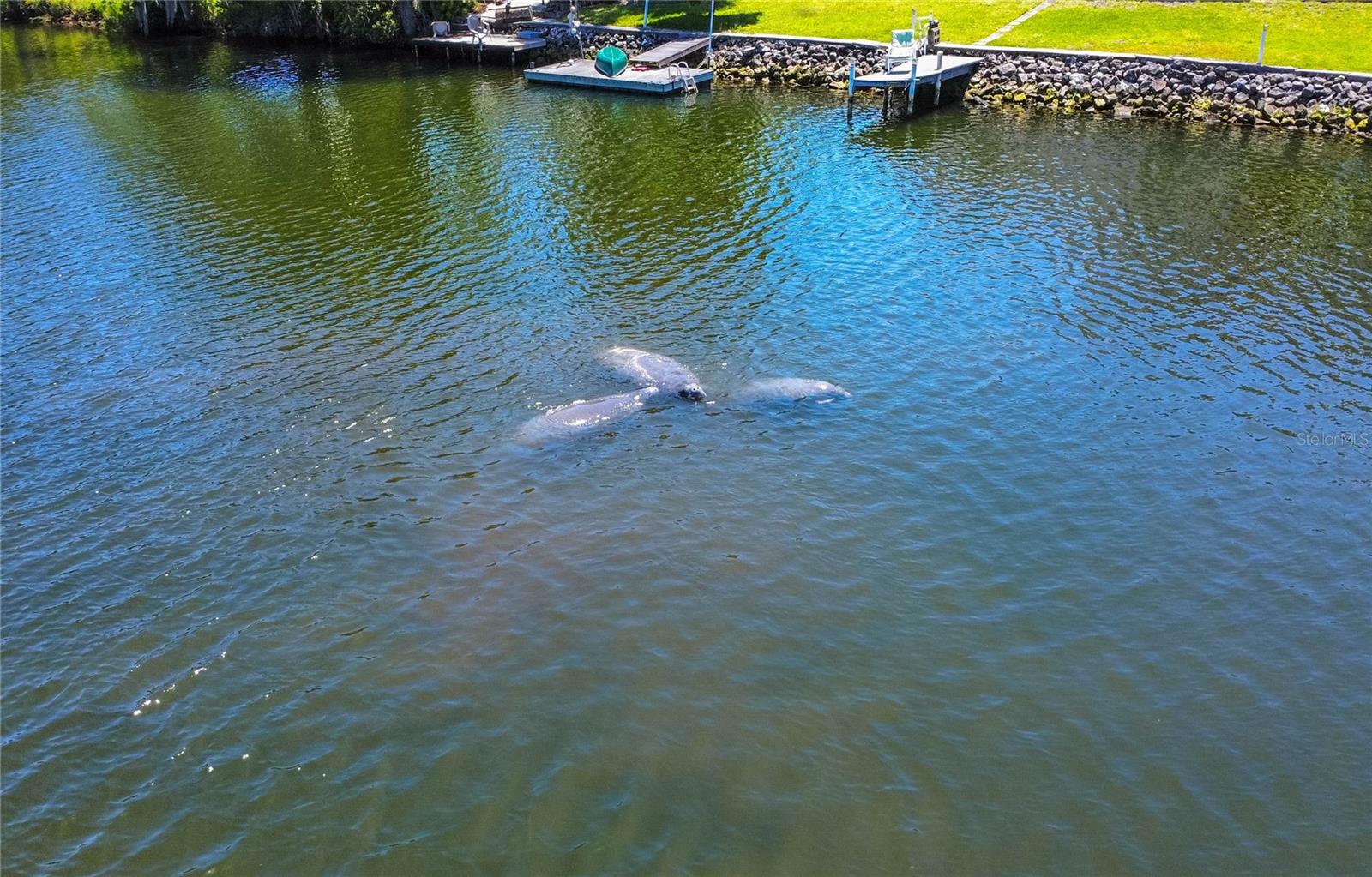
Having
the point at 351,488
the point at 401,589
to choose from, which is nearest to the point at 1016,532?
the point at 401,589

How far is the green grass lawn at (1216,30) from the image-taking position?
42250mm

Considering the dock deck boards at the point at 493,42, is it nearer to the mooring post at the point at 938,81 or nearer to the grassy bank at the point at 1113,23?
the grassy bank at the point at 1113,23

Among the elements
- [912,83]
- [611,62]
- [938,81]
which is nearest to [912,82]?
[912,83]

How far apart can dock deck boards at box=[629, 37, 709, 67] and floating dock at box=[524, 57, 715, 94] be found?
20.0 inches

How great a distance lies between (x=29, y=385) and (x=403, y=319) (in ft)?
27.6

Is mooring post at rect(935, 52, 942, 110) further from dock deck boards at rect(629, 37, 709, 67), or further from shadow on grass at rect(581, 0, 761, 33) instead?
dock deck boards at rect(629, 37, 709, 67)

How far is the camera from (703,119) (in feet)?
148

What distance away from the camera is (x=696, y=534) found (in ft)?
59.2

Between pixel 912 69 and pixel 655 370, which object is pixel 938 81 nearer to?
pixel 912 69

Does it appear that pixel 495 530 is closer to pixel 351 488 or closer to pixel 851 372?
pixel 351 488

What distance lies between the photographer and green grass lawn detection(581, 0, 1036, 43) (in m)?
50.6

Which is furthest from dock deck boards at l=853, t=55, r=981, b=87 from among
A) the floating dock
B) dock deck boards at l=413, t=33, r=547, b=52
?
dock deck boards at l=413, t=33, r=547, b=52

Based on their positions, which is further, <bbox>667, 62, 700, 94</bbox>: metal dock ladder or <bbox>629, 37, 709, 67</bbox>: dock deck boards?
<bbox>629, 37, 709, 67</bbox>: dock deck boards

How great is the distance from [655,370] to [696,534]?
5.96 meters
